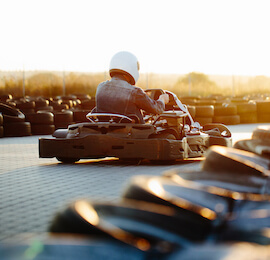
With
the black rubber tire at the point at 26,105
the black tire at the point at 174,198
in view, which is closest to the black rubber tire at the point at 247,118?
the black rubber tire at the point at 26,105

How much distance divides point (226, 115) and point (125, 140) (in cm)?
1160

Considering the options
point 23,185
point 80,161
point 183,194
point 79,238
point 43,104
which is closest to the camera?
point 79,238

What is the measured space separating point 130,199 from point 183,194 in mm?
98

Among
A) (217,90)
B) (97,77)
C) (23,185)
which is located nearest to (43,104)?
(23,185)

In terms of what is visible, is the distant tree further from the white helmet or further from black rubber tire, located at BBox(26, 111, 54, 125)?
the white helmet

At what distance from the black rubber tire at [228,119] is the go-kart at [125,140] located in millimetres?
10127

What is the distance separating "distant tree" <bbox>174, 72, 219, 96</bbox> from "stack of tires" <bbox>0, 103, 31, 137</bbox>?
87.1 ft

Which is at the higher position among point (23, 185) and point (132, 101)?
point (132, 101)

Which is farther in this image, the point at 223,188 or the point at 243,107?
the point at 243,107

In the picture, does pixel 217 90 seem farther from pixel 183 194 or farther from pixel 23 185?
pixel 183 194

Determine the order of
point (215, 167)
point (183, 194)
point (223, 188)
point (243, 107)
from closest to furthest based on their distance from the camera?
point (183, 194) < point (223, 188) < point (215, 167) < point (243, 107)

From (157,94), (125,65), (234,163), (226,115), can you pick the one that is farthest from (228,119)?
(234,163)

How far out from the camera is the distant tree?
45.0m

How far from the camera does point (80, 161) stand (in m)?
7.70
